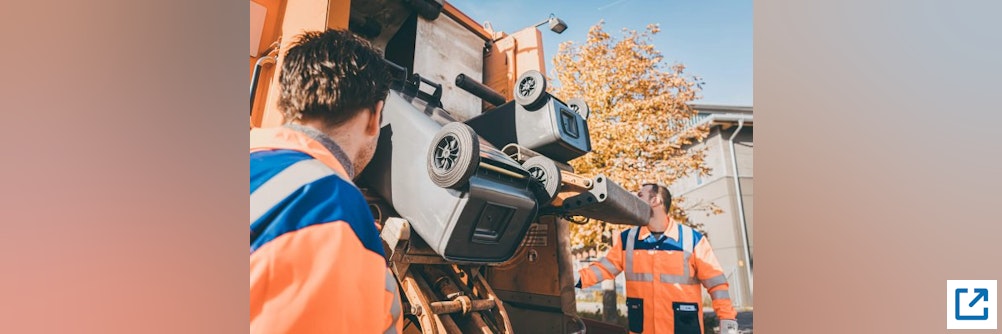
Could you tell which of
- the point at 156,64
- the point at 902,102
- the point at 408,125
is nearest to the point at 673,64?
the point at 902,102

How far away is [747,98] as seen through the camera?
2205mm

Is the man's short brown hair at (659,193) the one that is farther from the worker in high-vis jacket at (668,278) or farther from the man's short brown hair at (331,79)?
the man's short brown hair at (331,79)

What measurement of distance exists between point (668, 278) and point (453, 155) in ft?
4.13

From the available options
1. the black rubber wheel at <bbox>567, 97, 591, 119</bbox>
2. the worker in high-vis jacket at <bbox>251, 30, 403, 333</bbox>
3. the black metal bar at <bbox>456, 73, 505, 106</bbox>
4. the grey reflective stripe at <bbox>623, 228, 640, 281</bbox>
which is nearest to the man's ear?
the worker in high-vis jacket at <bbox>251, 30, 403, 333</bbox>

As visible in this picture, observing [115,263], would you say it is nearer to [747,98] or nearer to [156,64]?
[156,64]

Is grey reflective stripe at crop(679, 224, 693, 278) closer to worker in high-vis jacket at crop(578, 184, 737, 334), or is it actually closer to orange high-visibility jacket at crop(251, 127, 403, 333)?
worker in high-vis jacket at crop(578, 184, 737, 334)

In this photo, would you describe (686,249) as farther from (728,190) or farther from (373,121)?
(373,121)

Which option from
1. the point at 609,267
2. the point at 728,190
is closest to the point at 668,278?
the point at 609,267

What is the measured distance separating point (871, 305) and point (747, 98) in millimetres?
853

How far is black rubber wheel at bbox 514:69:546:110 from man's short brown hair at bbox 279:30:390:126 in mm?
721

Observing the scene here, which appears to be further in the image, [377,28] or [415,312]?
[377,28]

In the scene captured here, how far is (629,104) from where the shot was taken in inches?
93.6

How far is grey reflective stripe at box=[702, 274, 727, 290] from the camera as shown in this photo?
2.14 m

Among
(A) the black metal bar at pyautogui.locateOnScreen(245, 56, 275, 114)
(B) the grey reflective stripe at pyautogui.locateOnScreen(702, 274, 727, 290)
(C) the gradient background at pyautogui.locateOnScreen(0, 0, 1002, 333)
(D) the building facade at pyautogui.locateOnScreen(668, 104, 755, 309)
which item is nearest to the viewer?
(C) the gradient background at pyautogui.locateOnScreen(0, 0, 1002, 333)
